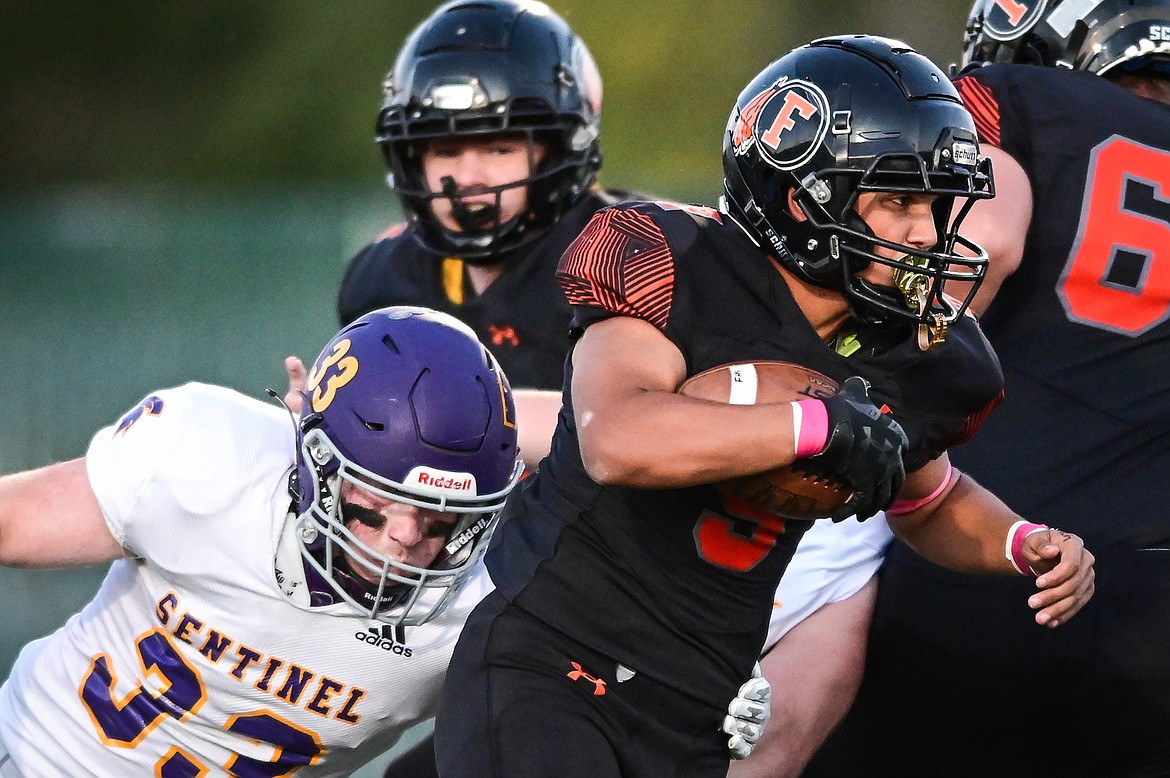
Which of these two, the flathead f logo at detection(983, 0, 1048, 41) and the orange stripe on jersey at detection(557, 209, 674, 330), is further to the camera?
the flathead f logo at detection(983, 0, 1048, 41)

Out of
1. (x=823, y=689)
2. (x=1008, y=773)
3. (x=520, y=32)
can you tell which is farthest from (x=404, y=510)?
(x=520, y=32)

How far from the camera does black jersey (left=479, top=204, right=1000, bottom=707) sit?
2.71m

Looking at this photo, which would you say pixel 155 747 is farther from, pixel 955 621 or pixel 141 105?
pixel 141 105

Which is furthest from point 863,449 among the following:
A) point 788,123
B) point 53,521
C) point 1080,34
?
point 1080,34

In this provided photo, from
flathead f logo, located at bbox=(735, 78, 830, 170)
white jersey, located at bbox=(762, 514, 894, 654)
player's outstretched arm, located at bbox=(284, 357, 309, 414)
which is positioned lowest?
white jersey, located at bbox=(762, 514, 894, 654)

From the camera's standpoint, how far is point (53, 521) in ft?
9.69

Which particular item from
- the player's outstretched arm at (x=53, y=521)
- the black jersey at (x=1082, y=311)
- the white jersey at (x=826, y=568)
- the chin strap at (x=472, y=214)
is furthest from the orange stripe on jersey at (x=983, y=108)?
the player's outstretched arm at (x=53, y=521)

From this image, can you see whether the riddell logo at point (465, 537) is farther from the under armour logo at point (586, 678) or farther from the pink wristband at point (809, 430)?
the pink wristband at point (809, 430)

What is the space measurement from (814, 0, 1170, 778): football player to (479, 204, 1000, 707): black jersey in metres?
0.66

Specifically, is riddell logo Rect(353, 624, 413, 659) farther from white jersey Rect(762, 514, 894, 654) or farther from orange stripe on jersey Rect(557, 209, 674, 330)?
white jersey Rect(762, 514, 894, 654)

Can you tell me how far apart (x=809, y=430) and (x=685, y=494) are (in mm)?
418

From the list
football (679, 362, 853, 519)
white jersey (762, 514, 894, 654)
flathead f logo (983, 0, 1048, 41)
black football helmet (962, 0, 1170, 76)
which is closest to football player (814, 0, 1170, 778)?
white jersey (762, 514, 894, 654)

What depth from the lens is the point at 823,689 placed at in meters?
3.74

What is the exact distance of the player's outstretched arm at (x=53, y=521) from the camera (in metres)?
2.88
